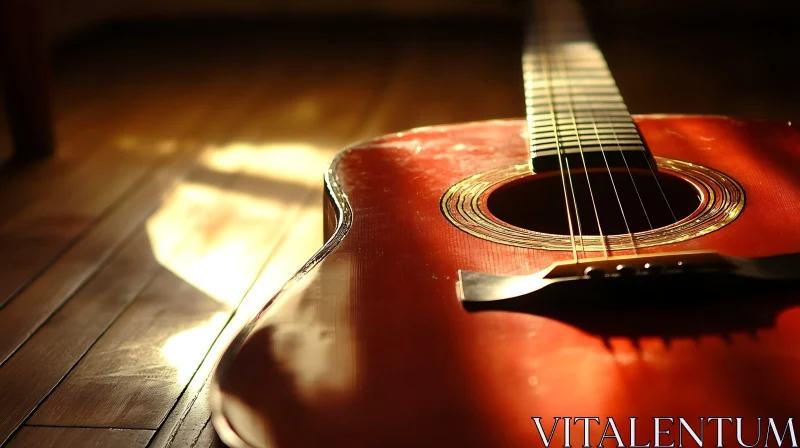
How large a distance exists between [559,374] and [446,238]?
240 millimetres

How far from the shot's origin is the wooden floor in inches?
38.1

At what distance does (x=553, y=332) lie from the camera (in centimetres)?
64

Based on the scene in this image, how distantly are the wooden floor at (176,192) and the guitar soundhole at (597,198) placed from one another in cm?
39

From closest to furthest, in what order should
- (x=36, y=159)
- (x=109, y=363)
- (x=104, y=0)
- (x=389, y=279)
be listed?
(x=389, y=279)
(x=109, y=363)
(x=36, y=159)
(x=104, y=0)

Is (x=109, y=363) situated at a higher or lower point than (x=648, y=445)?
lower

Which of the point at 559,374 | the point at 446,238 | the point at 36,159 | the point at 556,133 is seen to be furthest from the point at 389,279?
the point at 36,159

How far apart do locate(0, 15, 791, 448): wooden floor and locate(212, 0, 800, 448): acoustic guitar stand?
10.3 inches

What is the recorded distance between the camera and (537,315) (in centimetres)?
67

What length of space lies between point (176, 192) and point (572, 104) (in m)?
0.81

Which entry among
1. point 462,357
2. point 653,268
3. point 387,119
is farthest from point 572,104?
point 387,119

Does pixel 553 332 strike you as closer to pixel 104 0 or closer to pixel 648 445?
pixel 648 445

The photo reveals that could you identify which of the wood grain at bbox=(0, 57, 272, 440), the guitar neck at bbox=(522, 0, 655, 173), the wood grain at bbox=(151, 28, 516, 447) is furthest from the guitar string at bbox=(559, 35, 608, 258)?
the wood grain at bbox=(0, 57, 272, 440)

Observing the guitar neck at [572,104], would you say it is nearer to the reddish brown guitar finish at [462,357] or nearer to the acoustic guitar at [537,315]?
the acoustic guitar at [537,315]

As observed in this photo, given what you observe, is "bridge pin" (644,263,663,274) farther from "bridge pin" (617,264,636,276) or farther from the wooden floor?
the wooden floor
